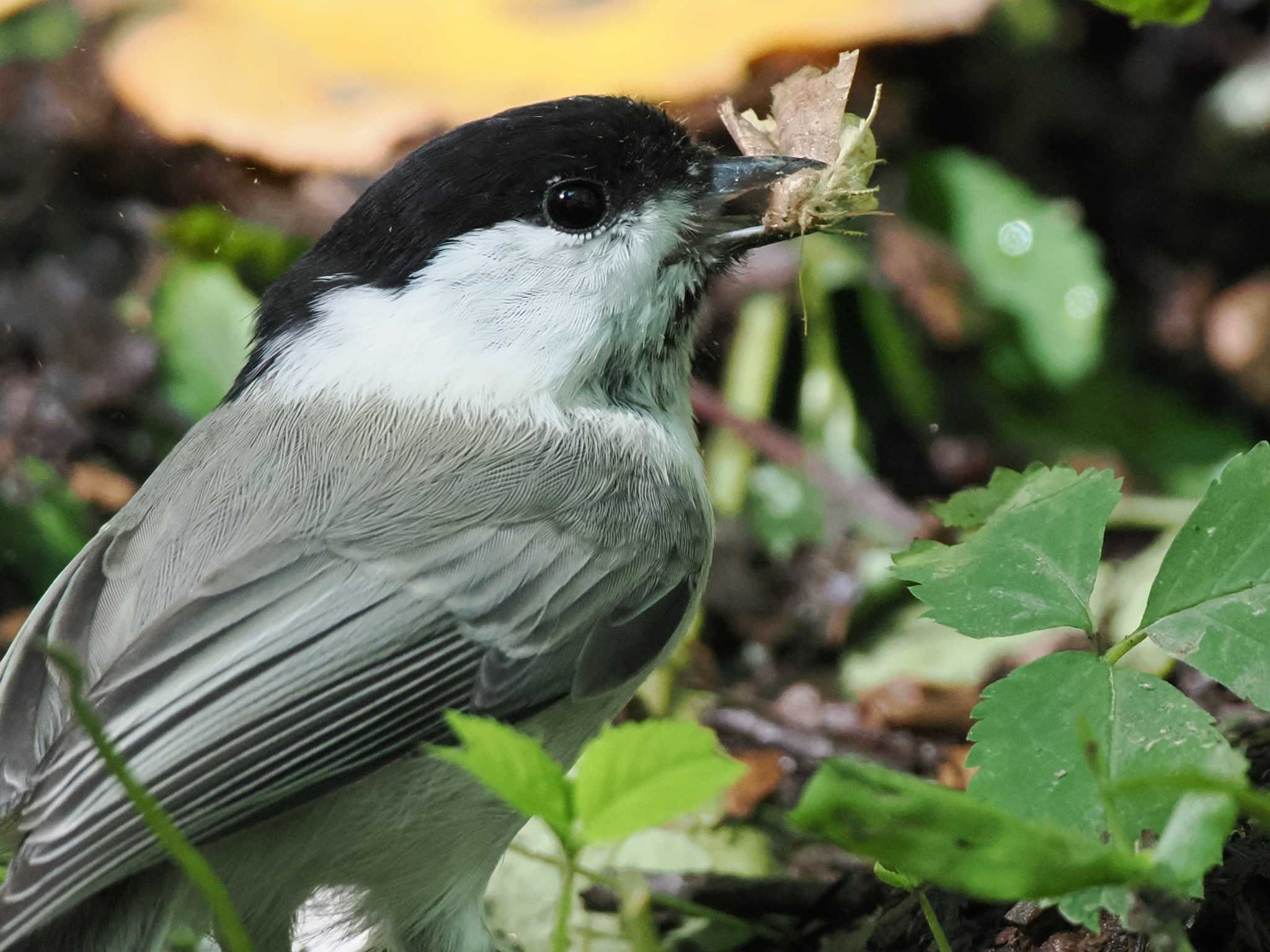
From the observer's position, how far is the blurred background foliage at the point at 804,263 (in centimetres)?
314

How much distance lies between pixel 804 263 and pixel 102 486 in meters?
1.55

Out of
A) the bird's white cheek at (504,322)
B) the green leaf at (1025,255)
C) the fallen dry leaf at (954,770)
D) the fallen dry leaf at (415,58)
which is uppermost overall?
the fallen dry leaf at (415,58)

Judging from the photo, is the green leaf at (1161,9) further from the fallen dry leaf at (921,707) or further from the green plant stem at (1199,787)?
the fallen dry leaf at (921,707)

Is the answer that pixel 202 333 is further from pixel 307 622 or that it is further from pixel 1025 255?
pixel 1025 255

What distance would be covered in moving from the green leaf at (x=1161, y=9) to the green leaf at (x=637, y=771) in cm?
89

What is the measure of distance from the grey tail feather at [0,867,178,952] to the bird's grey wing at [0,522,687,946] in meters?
0.11

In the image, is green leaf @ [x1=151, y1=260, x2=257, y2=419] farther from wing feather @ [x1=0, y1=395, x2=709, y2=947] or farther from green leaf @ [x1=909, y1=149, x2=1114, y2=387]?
green leaf @ [x1=909, y1=149, x2=1114, y2=387]

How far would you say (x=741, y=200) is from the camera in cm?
228

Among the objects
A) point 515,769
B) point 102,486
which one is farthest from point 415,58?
point 515,769

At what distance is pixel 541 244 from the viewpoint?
212 cm

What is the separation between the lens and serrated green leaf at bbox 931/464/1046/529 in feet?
5.92

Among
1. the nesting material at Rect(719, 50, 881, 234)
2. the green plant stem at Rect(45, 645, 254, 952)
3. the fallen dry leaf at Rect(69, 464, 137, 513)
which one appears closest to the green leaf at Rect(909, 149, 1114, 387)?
the nesting material at Rect(719, 50, 881, 234)

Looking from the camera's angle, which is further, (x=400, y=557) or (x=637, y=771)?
(x=400, y=557)

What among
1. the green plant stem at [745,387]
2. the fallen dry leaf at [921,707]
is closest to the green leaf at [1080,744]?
the fallen dry leaf at [921,707]
